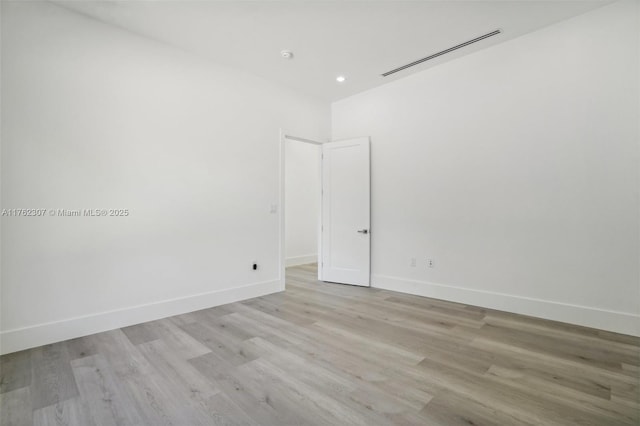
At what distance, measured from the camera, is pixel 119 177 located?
3031mm

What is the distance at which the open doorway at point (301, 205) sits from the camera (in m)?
6.50

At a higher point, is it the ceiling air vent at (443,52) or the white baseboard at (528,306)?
the ceiling air vent at (443,52)

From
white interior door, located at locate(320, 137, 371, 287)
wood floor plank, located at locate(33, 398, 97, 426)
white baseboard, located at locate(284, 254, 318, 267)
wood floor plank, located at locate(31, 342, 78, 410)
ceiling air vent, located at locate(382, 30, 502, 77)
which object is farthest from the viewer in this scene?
white baseboard, located at locate(284, 254, 318, 267)

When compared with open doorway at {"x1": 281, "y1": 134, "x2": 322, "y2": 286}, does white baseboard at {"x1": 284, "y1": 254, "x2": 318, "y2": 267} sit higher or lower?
lower

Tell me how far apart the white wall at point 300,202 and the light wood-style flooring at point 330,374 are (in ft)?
11.0

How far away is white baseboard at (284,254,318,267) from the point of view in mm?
6405

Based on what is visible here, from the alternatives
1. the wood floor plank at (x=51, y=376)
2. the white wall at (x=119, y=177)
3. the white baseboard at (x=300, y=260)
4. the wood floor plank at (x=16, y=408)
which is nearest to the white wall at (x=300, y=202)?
the white baseboard at (x=300, y=260)

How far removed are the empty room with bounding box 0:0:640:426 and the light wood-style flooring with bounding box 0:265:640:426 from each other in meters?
0.02

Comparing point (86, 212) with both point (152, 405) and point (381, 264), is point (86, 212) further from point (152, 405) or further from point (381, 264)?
point (381, 264)

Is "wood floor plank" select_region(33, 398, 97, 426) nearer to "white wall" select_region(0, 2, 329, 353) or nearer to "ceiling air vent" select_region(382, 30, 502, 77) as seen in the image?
"white wall" select_region(0, 2, 329, 353)

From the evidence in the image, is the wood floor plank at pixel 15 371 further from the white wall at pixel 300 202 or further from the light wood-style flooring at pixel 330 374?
the white wall at pixel 300 202

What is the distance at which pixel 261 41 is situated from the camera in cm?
334

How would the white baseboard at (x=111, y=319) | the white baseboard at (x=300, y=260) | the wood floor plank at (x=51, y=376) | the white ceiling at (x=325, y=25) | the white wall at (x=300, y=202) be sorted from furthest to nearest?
the white wall at (x=300, y=202) < the white baseboard at (x=300, y=260) < the white ceiling at (x=325, y=25) < the white baseboard at (x=111, y=319) < the wood floor plank at (x=51, y=376)

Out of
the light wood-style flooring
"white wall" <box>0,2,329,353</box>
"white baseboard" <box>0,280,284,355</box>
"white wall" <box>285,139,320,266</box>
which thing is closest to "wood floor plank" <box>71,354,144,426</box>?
the light wood-style flooring
